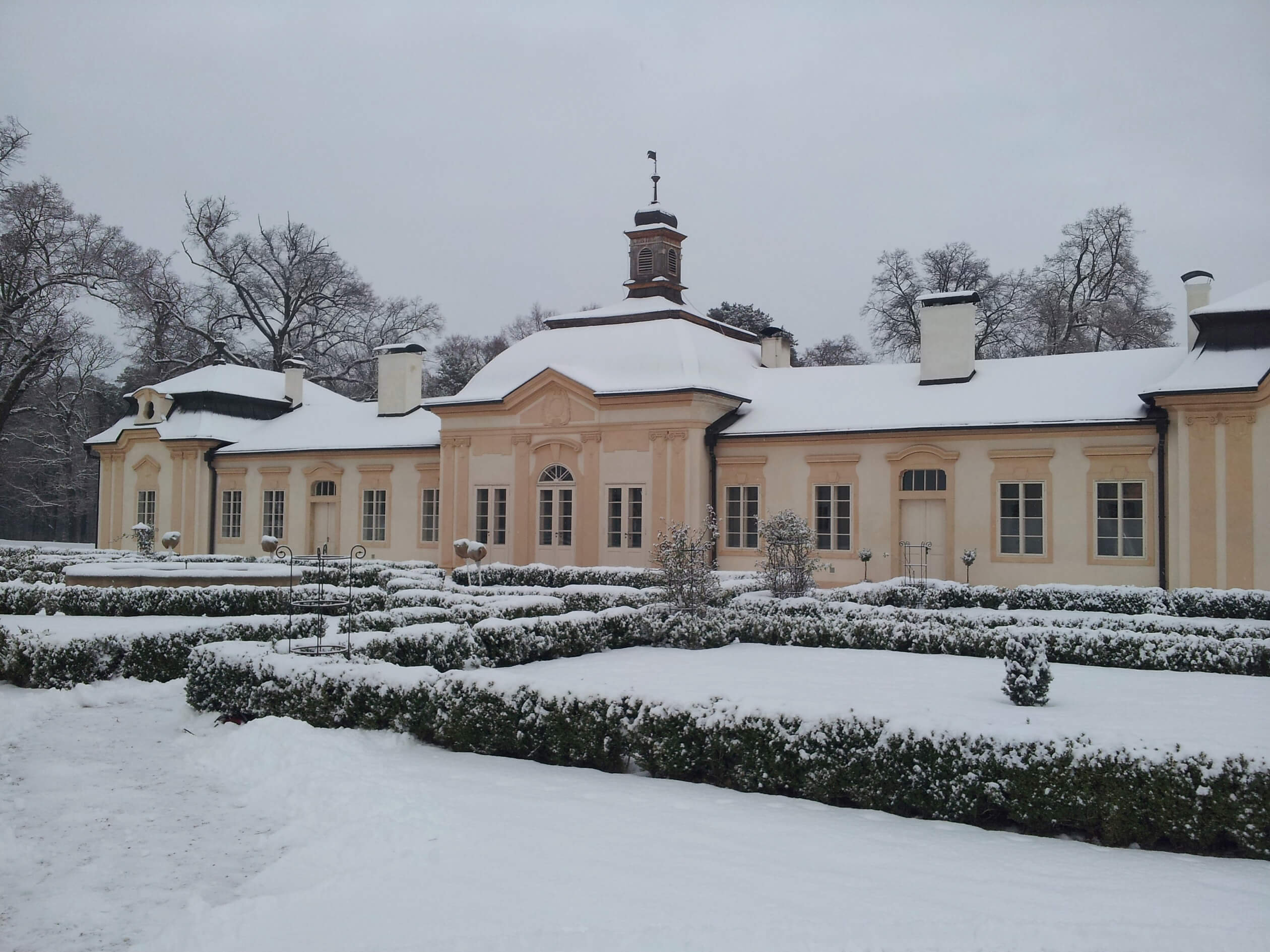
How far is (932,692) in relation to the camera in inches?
364

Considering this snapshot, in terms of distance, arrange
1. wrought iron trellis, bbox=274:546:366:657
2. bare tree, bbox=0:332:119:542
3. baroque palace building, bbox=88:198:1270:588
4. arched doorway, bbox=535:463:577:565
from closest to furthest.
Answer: wrought iron trellis, bbox=274:546:366:657
baroque palace building, bbox=88:198:1270:588
arched doorway, bbox=535:463:577:565
bare tree, bbox=0:332:119:542

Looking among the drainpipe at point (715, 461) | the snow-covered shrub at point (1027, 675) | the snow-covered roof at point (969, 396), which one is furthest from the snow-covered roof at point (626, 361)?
the snow-covered shrub at point (1027, 675)

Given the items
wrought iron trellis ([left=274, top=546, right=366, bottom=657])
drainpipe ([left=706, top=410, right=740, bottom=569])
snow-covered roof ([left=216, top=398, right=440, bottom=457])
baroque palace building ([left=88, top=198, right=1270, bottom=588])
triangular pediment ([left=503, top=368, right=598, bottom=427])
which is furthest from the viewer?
snow-covered roof ([left=216, top=398, right=440, bottom=457])

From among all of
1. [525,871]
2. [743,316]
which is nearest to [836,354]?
[743,316]

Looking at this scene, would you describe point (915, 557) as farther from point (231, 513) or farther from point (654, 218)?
point (231, 513)

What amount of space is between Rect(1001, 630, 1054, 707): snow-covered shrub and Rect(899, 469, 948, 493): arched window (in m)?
12.4

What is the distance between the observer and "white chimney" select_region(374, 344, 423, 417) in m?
29.0

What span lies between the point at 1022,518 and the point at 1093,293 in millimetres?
21404

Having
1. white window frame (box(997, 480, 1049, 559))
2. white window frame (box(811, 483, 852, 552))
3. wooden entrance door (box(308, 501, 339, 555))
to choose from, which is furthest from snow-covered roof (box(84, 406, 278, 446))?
white window frame (box(997, 480, 1049, 559))

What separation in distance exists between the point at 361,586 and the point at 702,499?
294 inches

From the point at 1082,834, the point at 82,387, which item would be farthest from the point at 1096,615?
the point at 82,387

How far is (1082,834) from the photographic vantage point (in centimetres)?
664

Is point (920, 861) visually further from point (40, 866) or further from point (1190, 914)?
point (40, 866)

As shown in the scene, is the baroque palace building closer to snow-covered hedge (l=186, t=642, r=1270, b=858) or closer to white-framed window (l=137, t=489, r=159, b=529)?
white-framed window (l=137, t=489, r=159, b=529)
